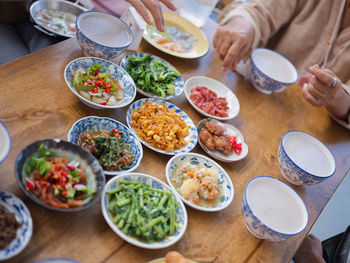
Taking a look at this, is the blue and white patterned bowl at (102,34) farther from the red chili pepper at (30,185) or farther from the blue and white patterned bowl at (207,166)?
the red chili pepper at (30,185)

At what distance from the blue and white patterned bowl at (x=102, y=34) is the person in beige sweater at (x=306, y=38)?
2.82 feet

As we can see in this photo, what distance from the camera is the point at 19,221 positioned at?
1011 mm

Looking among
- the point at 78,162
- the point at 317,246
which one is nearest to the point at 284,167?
the point at 317,246

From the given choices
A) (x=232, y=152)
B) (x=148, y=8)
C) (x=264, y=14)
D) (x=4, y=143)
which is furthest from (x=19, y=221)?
(x=264, y=14)

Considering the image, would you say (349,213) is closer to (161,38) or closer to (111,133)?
(161,38)

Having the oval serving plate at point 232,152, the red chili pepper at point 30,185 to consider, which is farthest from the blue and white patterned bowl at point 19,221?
the oval serving plate at point 232,152

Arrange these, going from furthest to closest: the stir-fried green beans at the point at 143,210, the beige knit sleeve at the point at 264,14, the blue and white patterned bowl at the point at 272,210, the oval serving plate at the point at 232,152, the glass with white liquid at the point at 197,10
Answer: the glass with white liquid at the point at 197,10
the beige knit sleeve at the point at 264,14
the oval serving plate at the point at 232,152
the blue and white patterned bowl at the point at 272,210
the stir-fried green beans at the point at 143,210

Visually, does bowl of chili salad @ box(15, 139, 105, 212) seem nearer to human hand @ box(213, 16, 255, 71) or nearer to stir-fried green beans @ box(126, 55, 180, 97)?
stir-fried green beans @ box(126, 55, 180, 97)

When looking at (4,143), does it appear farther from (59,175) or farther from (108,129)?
(108,129)

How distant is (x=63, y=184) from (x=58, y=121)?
0.49 metres

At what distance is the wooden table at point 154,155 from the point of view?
1124mm

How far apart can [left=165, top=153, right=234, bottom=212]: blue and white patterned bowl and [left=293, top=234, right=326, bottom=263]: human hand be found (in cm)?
102

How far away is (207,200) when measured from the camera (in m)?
1.47

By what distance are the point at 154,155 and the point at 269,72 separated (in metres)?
1.40
